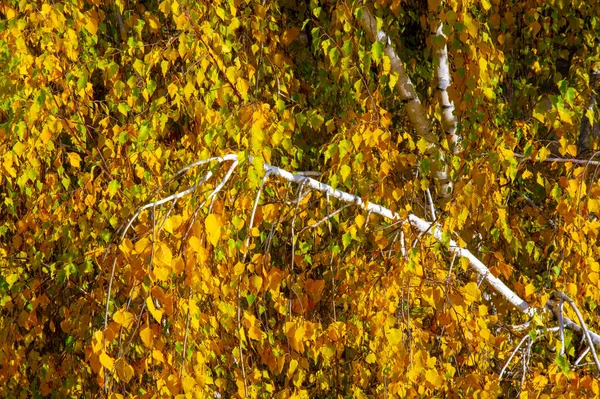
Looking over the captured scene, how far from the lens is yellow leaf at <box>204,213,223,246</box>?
221 centimetres

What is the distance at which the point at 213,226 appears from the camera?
2.22m

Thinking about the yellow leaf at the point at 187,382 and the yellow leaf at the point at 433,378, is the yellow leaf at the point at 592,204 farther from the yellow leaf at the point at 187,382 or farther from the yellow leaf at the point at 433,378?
the yellow leaf at the point at 187,382

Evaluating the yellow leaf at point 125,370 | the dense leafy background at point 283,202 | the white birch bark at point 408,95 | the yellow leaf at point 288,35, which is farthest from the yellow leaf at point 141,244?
the yellow leaf at point 288,35

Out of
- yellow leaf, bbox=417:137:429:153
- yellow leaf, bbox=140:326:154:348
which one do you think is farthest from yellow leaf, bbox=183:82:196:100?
yellow leaf, bbox=140:326:154:348

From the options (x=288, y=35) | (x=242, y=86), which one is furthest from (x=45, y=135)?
(x=288, y=35)

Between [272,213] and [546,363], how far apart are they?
6.83 ft

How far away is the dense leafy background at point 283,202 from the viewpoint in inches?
103

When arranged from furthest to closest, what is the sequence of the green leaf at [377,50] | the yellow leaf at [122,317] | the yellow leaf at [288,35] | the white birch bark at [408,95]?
1. the yellow leaf at [288,35]
2. the white birch bark at [408,95]
3. the green leaf at [377,50]
4. the yellow leaf at [122,317]

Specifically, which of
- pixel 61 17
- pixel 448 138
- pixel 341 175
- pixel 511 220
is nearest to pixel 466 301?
pixel 341 175

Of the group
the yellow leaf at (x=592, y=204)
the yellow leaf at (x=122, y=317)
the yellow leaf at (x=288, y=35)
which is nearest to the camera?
the yellow leaf at (x=122, y=317)

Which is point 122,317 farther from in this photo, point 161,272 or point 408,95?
point 408,95

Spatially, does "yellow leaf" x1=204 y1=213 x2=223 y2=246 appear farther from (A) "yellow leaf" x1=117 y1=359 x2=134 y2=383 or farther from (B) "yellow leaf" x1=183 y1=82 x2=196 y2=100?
(B) "yellow leaf" x1=183 y1=82 x2=196 y2=100

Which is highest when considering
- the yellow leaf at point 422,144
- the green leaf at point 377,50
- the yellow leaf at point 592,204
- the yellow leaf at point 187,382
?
the green leaf at point 377,50

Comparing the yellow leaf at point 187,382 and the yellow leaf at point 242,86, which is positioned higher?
the yellow leaf at point 242,86
